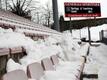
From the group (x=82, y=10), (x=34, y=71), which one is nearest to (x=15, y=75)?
(x=34, y=71)

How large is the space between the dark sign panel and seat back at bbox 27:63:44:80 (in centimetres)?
3430

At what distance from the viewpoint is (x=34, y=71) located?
4203mm

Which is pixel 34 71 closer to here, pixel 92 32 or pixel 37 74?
pixel 37 74

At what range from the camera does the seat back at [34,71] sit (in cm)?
396

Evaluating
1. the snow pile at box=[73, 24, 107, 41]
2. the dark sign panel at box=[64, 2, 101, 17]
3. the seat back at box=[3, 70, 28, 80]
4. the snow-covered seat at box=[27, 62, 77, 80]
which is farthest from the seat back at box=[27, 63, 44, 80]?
the snow pile at box=[73, 24, 107, 41]

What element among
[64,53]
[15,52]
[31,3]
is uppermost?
[31,3]

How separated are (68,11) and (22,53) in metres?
35.2

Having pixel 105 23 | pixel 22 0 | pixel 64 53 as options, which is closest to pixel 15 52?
pixel 64 53

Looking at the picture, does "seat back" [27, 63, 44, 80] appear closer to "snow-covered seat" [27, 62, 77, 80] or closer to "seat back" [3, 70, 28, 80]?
"snow-covered seat" [27, 62, 77, 80]

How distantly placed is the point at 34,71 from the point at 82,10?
35.7 metres

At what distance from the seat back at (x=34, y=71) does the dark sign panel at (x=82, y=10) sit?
34302mm

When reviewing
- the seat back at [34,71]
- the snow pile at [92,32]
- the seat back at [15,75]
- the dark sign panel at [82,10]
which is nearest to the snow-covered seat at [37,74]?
the seat back at [34,71]

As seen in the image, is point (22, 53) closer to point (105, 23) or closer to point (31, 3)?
point (31, 3)

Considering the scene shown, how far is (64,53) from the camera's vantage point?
32.7ft
